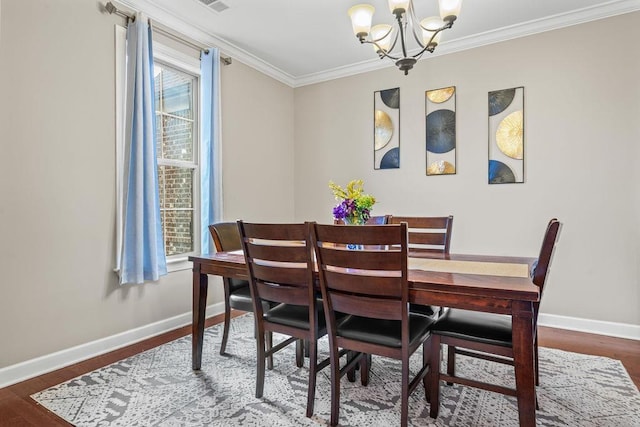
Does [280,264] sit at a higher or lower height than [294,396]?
higher

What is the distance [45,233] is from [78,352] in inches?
33.5

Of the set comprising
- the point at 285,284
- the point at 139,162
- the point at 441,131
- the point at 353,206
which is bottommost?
the point at 285,284

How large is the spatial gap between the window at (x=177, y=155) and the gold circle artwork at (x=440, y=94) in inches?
91.9

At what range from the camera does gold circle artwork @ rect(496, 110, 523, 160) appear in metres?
3.29

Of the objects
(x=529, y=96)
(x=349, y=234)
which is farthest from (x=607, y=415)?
(x=529, y=96)

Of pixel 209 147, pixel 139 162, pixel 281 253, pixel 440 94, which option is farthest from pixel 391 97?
pixel 281 253

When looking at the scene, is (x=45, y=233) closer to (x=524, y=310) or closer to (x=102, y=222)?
(x=102, y=222)

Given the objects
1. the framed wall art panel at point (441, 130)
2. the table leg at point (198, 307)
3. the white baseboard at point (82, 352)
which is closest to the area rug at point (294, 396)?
the table leg at point (198, 307)

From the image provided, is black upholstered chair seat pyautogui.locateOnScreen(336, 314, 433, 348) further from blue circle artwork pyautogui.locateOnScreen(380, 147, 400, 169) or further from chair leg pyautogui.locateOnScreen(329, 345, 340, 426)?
blue circle artwork pyautogui.locateOnScreen(380, 147, 400, 169)

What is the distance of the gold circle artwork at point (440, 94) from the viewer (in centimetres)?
361

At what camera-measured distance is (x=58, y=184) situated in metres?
2.38

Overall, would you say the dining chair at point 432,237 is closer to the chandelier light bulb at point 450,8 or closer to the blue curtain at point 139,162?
the chandelier light bulb at point 450,8

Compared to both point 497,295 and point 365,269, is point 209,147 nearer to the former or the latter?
point 365,269

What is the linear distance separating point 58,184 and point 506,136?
3.62 m
